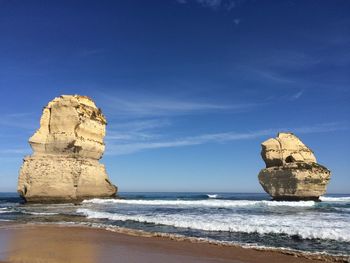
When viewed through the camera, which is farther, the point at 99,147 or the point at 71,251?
the point at 99,147

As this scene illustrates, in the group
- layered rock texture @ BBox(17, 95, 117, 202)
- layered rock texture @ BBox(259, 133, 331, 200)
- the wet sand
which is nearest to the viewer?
the wet sand

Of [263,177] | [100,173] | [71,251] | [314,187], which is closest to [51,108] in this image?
[100,173]

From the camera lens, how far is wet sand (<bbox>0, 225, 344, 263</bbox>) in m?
8.91

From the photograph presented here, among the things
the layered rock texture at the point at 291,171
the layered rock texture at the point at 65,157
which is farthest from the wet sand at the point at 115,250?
the layered rock texture at the point at 291,171

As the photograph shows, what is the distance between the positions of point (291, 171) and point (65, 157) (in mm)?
22015

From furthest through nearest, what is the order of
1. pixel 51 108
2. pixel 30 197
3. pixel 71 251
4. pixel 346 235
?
pixel 51 108
pixel 30 197
pixel 346 235
pixel 71 251

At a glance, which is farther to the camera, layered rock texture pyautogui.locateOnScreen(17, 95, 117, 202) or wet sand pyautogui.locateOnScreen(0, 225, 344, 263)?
layered rock texture pyautogui.locateOnScreen(17, 95, 117, 202)

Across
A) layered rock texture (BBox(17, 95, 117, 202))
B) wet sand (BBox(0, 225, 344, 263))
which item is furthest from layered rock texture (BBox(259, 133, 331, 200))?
wet sand (BBox(0, 225, 344, 263))

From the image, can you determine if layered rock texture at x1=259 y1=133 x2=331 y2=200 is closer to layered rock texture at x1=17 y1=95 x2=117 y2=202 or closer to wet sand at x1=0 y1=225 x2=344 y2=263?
layered rock texture at x1=17 y1=95 x2=117 y2=202

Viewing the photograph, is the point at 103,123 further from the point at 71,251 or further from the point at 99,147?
the point at 71,251

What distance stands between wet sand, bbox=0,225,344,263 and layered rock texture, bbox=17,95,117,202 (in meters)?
23.5

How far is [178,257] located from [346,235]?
21.5ft

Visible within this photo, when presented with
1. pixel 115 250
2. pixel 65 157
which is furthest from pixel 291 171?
pixel 115 250

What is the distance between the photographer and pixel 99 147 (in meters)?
41.1
